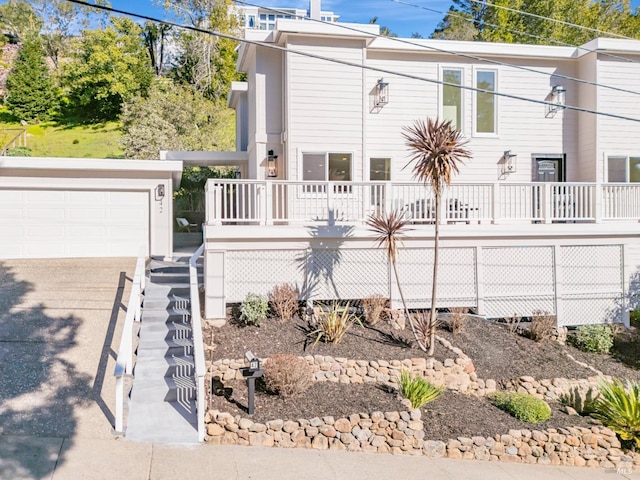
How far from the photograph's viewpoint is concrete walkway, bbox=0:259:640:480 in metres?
5.63

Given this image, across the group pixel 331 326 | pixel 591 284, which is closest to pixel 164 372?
pixel 331 326

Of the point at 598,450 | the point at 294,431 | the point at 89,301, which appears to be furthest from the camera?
the point at 89,301

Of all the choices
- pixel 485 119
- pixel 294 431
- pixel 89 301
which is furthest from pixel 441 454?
pixel 485 119

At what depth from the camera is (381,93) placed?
12828 mm

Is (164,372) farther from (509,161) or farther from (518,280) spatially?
(509,161)

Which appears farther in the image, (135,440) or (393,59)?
(393,59)

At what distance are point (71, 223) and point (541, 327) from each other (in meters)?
11.9

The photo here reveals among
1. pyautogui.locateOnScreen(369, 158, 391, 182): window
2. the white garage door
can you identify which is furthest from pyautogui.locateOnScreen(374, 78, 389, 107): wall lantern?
the white garage door

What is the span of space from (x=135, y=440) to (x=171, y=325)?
3041 mm

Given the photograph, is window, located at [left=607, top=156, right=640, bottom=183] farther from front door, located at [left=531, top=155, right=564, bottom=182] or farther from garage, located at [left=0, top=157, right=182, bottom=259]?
garage, located at [left=0, top=157, right=182, bottom=259]

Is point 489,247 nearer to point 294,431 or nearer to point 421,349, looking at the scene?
point 421,349

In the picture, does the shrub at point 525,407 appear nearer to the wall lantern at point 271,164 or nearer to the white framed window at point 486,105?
the wall lantern at point 271,164

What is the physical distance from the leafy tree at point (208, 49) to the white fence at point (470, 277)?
27249 mm

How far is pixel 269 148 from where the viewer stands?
12.8m
